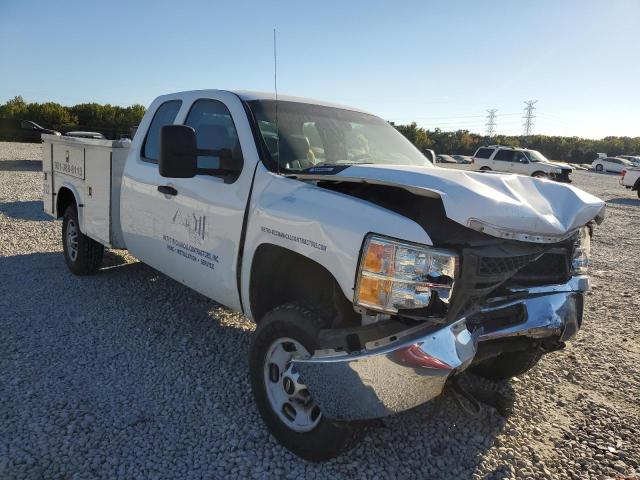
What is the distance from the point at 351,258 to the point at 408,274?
285 mm

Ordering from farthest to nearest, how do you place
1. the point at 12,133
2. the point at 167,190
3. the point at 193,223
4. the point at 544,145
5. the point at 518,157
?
1. the point at 544,145
2. the point at 12,133
3. the point at 518,157
4. the point at 167,190
5. the point at 193,223

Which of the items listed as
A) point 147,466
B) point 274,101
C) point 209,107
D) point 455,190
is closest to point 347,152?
point 274,101

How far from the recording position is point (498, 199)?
2.38m

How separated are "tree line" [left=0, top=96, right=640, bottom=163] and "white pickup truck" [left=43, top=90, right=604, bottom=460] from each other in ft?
53.2

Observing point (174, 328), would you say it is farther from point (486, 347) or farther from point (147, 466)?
point (486, 347)

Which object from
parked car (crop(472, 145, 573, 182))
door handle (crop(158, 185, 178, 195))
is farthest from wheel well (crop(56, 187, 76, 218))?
parked car (crop(472, 145, 573, 182))

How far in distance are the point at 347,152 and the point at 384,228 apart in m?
1.61

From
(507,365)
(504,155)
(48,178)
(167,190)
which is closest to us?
(507,365)

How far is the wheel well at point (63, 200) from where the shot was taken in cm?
617

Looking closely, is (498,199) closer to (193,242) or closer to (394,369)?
(394,369)

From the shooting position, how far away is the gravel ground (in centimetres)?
277

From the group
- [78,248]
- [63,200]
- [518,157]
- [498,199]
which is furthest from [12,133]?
[498,199]

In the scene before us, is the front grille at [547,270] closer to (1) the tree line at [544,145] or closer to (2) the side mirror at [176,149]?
(2) the side mirror at [176,149]

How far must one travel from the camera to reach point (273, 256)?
3082 millimetres
